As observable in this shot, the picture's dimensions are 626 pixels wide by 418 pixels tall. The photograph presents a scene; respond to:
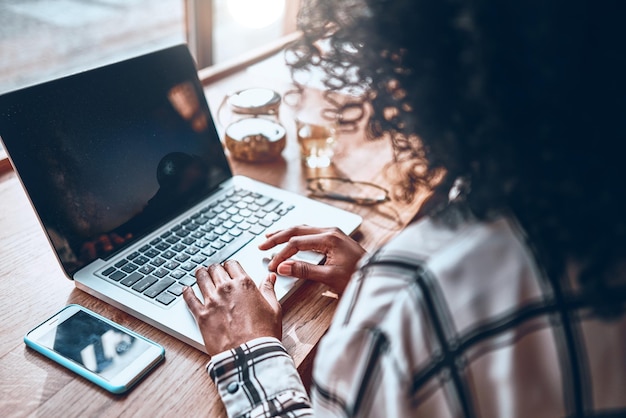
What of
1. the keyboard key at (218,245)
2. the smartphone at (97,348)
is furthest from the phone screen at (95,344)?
the keyboard key at (218,245)

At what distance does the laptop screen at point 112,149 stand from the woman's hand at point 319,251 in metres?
0.20

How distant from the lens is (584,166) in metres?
0.45

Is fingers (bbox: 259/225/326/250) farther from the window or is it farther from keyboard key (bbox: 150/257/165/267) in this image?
the window

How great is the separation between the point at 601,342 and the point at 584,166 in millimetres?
155

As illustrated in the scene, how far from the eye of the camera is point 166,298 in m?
0.76

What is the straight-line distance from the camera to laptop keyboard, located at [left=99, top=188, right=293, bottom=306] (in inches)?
30.9

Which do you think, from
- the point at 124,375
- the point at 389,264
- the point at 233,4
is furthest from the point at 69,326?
the point at 233,4

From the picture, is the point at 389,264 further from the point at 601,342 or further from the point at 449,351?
the point at 601,342

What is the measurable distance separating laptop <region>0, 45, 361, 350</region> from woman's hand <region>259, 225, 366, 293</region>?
0.02 m

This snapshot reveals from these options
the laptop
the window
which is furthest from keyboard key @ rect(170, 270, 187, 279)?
the window

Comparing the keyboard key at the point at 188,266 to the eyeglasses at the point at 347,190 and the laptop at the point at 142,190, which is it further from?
the eyeglasses at the point at 347,190

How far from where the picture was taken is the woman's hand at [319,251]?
32.1 inches

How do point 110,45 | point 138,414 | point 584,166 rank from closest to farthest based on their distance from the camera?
point 584,166 < point 138,414 < point 110,45

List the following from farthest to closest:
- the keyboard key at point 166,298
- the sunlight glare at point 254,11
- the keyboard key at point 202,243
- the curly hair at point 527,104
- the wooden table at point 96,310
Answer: the sunlight glare at point 254,11, the keyboard key at point 202,243, the keyboard key at point 166,298, the wooden table at point 96,310, the curly hair at point 527,104
